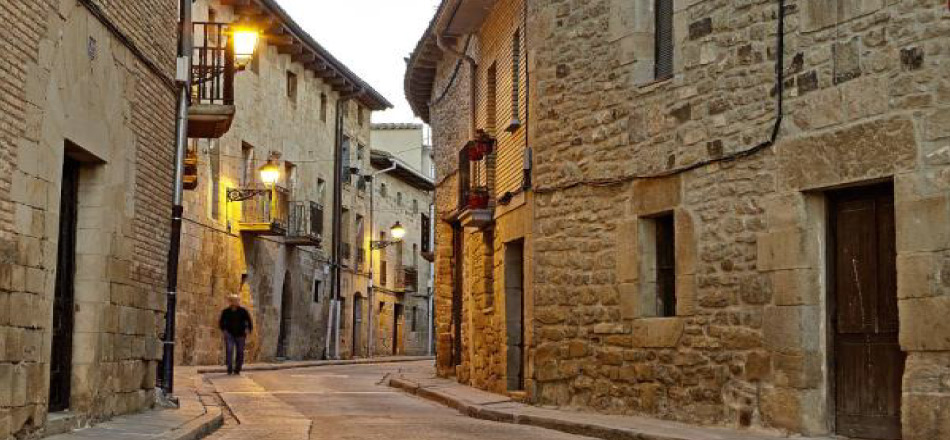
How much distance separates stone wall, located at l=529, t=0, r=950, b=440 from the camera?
9906mm

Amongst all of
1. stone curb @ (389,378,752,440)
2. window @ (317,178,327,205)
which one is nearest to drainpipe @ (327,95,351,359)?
window @ (317,178,327,205)

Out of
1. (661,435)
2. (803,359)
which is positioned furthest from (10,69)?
(803,359)

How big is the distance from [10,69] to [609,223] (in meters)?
6.88

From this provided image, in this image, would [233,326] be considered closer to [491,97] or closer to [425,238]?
[491,97]

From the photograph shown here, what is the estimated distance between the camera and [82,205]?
11133 mm

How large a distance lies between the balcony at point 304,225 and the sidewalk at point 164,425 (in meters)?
19.5

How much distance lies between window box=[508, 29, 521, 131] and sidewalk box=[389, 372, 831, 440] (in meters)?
3.46

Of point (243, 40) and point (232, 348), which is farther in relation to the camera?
point (232, 348)

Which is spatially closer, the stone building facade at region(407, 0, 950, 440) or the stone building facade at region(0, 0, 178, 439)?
the stone building facade at region(0, 0, 178, 439)

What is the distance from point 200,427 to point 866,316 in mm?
5620

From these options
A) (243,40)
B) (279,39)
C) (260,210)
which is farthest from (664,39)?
(279,39)

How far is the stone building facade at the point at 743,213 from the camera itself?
9945 millimetres

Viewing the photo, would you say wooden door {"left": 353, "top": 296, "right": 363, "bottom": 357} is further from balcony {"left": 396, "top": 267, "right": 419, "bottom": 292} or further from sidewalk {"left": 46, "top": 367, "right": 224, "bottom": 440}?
sidewalk {"left": 46, "top": 367, "right": 224, "bottom": 440}

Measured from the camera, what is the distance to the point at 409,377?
23.2 m
